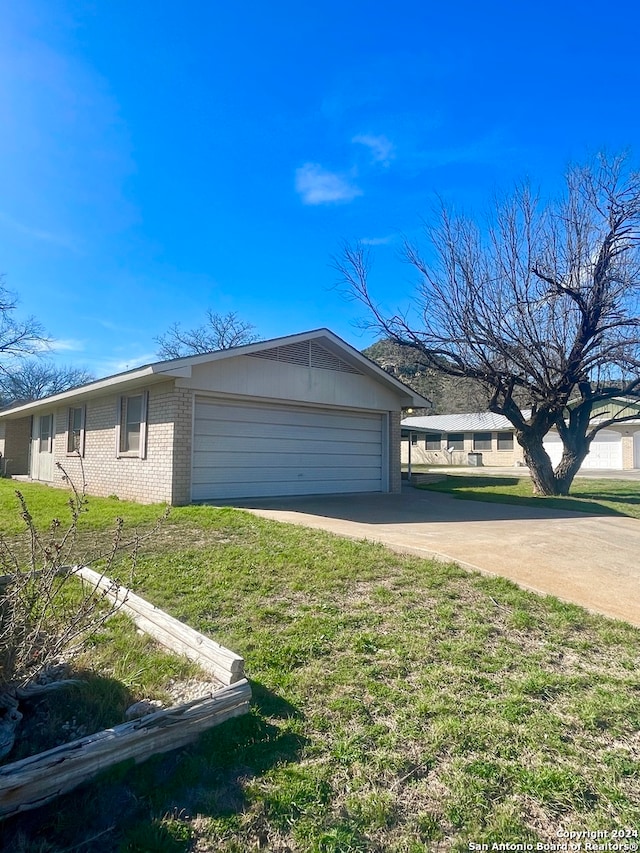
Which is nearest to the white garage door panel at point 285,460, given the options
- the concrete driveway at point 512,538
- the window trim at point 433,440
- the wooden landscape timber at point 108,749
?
the concrete driveway at point 512,538

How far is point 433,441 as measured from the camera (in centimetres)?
3688

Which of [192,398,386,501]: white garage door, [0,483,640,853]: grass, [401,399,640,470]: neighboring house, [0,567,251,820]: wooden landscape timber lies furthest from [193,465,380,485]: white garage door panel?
[401,399,640,470]: neighboring house

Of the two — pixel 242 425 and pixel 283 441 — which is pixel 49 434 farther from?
pixel 283 441

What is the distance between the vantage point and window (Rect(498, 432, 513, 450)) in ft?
111

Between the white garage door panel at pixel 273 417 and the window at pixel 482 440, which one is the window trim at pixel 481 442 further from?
the white garage door panel at pixel 273 417

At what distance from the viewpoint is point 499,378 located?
542 inches

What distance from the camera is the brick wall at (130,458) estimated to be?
9.52m

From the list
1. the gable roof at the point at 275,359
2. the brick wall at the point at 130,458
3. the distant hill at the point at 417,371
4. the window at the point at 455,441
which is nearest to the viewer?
the gable roof at the point at 275,359

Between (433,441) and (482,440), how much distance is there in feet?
12.0

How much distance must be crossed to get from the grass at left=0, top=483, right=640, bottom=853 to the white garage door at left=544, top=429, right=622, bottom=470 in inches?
1122

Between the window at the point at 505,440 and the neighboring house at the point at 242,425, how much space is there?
22.5 metres

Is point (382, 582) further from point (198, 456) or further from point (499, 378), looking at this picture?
point (499, 378)

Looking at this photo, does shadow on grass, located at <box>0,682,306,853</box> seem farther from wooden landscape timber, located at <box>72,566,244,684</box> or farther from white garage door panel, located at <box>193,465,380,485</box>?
white garage door panel, located at <box>193,465,380,485</box>

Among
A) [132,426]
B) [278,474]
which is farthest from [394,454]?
[132,426]
